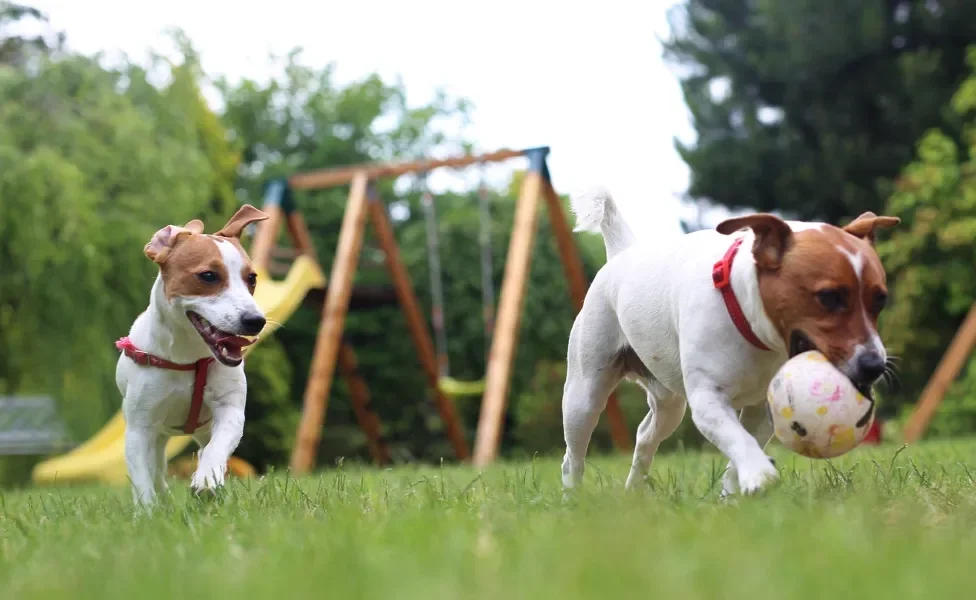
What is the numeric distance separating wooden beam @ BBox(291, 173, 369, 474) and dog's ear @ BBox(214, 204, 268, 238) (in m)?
6.06

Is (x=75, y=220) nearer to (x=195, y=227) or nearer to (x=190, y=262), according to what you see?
(x=195, y=227)

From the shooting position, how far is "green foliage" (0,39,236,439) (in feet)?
42.7

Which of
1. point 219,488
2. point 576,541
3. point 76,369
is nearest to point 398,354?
point 76,369

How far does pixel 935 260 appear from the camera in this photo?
60.5 feet

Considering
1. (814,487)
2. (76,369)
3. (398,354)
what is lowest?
(398,354)

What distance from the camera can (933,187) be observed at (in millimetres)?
17703

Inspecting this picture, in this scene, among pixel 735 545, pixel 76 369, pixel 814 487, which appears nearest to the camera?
pixel 735 545

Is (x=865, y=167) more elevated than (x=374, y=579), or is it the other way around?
(x=374, y=579)

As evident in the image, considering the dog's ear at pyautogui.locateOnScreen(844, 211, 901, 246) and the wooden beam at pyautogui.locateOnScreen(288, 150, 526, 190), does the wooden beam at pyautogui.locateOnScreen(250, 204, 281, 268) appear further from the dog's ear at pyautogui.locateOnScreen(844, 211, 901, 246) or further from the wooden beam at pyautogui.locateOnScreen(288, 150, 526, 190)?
the dog's ear at pyautogui.locateOnScreen(844, 211, 901, 246)

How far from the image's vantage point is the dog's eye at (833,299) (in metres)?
3.49

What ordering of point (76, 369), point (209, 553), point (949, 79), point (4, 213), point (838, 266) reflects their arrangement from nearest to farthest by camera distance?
point (209, 553)
point (838, 266)
point (4, 213)
point (76, 369)
point (949, 79)

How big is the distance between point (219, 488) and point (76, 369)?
10.6 meters

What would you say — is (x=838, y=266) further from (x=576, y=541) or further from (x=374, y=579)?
(x=374, y=579)

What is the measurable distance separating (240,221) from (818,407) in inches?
116
